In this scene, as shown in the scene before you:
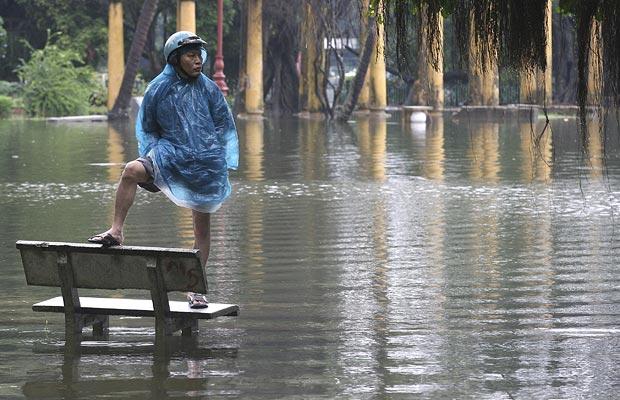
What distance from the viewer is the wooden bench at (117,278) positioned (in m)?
8.54

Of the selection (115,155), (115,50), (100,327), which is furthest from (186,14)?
(100,327)

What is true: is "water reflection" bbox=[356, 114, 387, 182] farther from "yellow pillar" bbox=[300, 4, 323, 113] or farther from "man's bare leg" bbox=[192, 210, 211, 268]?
"man's bare leg" bbox=[192, 210, 211, 268]

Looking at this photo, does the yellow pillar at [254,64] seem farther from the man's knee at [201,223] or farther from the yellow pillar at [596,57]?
the yellow pillar at [596,57]

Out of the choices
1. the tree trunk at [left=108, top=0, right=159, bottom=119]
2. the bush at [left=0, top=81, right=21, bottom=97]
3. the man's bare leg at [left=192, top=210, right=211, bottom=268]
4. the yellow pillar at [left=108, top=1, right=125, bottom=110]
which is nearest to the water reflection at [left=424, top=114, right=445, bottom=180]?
the tree trunk at [left=108, top=0, right=159, bottom=119]

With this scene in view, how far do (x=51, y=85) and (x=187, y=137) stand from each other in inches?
1994

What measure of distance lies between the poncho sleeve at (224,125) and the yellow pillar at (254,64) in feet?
167

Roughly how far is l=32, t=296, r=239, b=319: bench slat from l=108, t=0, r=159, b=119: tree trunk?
43.8 m

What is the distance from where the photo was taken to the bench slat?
8.82 metres

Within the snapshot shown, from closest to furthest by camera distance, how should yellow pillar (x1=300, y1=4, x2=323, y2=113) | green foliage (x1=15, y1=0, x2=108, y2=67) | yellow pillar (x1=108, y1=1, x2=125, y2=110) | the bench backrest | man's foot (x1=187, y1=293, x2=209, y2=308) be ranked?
the bench backrest → man's foot (x1=187, y1=293, x2=209, y2=308) → yellow pillar (x1=300, y1=4, x2=323, y2=113) → yellow pillar (x1=108, y1=1, x2=125, y2=110) → green foliage (x1=15, y1=0, x2=108, y2=67)

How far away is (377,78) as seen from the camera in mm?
63125

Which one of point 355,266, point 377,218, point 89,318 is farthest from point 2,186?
point 89,318

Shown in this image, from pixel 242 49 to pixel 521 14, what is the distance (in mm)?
54672

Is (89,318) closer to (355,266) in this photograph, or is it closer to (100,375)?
(100,375)

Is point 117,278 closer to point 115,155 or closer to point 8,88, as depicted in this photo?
point 115,155
